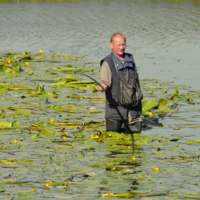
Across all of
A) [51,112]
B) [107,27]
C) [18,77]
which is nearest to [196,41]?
[107,27]

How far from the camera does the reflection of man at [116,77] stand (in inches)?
291

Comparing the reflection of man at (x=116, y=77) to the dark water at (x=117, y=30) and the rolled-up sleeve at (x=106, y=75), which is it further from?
the dark water at (x=117, y=30)

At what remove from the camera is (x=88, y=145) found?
744 cm

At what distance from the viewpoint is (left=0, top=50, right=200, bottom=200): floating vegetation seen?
5.73 meters

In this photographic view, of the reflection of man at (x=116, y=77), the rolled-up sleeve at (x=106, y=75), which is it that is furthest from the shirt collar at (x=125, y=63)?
the rolled-up sleeve at (x=106, y=75)

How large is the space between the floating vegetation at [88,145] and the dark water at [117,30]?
2.40m

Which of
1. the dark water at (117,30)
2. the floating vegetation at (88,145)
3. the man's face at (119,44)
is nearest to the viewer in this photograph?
the floating vegetation at (88,145)

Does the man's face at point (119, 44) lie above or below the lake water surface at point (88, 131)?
above

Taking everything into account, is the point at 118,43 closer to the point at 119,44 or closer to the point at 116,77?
the point at 119,44

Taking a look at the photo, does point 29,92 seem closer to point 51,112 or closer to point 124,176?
point 51,112

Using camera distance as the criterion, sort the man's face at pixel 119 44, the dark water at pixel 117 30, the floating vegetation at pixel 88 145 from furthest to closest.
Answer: the dark water at pixel 117 30
the man's face at pixel 119 44
the floating vegetation at pixel 88 145

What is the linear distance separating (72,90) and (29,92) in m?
0.87

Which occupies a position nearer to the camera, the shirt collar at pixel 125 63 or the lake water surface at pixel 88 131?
the lake water surface at pixel 88 131

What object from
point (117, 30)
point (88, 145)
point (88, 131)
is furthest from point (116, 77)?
point (117, 30)
